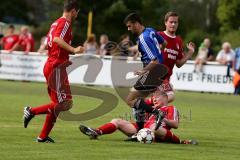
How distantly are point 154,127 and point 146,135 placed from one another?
202mm

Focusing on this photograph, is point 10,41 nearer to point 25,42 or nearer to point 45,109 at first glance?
point 25,42

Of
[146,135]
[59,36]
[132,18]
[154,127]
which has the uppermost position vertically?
[132,18]

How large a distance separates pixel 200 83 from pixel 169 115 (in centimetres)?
1700

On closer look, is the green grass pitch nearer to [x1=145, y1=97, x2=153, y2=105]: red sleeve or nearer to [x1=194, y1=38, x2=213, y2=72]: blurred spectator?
[x1=145, y1=97, x2=153, y2=105]: red sleeve

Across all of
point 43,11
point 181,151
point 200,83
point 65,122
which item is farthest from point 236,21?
point 181,151

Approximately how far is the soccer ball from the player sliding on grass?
11cm

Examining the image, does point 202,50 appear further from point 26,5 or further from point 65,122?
point 26,5

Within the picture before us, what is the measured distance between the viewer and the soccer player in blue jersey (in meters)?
13.4

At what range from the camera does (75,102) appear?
22188mm

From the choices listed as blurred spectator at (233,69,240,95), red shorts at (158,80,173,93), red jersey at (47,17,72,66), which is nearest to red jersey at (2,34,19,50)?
blurred spectator at (233,69,240,95)

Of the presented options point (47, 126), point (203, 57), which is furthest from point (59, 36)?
point (203, 57)

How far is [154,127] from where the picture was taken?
43.8ft

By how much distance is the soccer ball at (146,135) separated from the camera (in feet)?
43.4

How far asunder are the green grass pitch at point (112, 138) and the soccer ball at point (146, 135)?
0.15m
